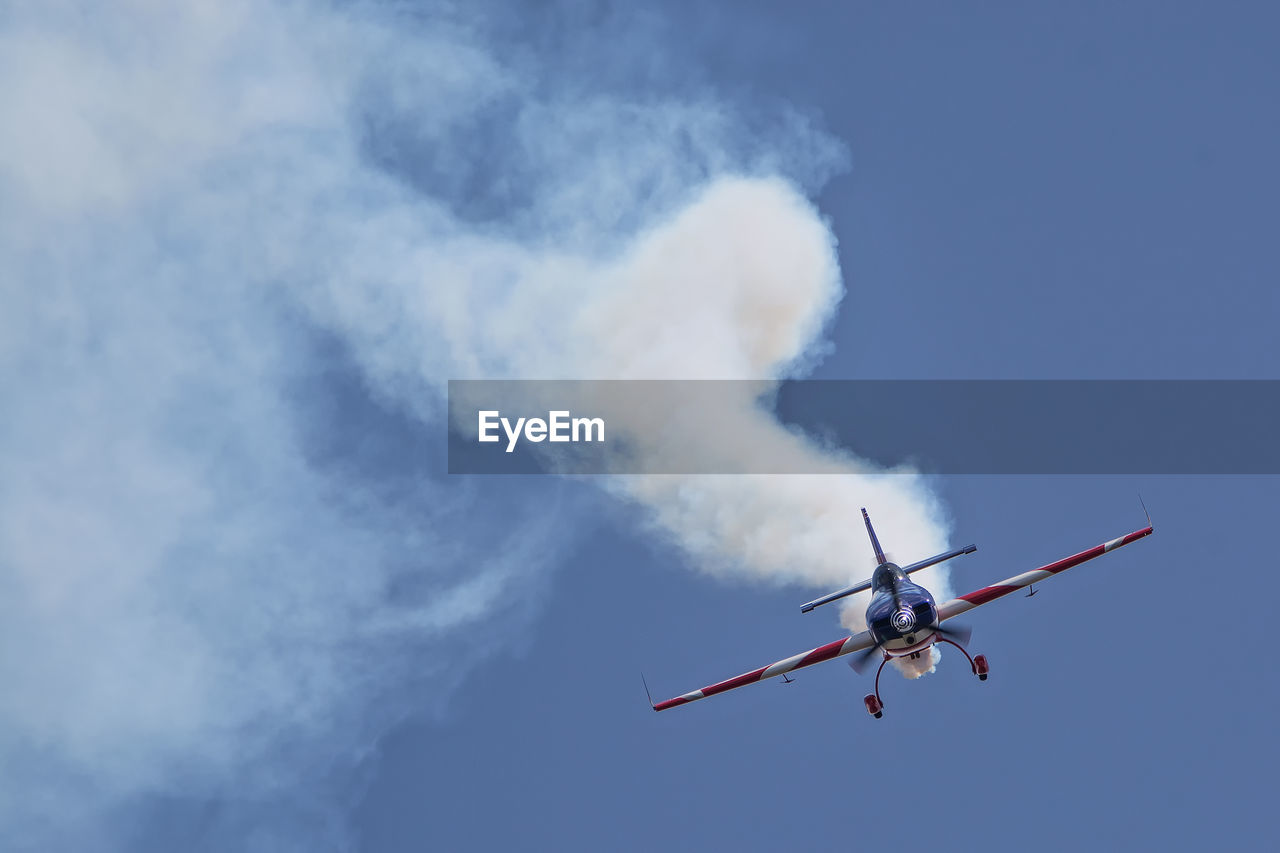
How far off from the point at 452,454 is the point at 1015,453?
43.6 meters

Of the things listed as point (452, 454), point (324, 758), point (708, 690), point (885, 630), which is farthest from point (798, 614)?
point (324, 758)

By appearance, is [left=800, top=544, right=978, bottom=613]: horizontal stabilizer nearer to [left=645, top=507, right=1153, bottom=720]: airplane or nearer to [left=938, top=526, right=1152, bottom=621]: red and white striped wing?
[left=645, top=507, right=1153, bottom=720]: airplane

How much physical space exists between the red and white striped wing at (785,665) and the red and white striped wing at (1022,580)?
17.8ft

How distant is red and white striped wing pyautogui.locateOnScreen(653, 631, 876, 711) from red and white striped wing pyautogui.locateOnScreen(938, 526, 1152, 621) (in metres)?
5.43

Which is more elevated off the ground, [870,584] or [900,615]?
[870,584]

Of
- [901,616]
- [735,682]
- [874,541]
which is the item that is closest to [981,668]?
[901,616]

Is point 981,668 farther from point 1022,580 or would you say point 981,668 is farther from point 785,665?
point 785,665

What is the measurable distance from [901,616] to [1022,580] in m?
11.8

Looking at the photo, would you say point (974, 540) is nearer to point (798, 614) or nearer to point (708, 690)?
point (798, 614)

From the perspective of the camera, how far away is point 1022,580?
361ft

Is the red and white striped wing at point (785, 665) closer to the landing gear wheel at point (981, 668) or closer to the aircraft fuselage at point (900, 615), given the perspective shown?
the aircraft fuselage at point (900, 615)

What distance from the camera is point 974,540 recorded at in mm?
120688

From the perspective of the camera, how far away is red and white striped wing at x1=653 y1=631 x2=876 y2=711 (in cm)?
10756

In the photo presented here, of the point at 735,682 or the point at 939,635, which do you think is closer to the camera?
the point at 939,635
